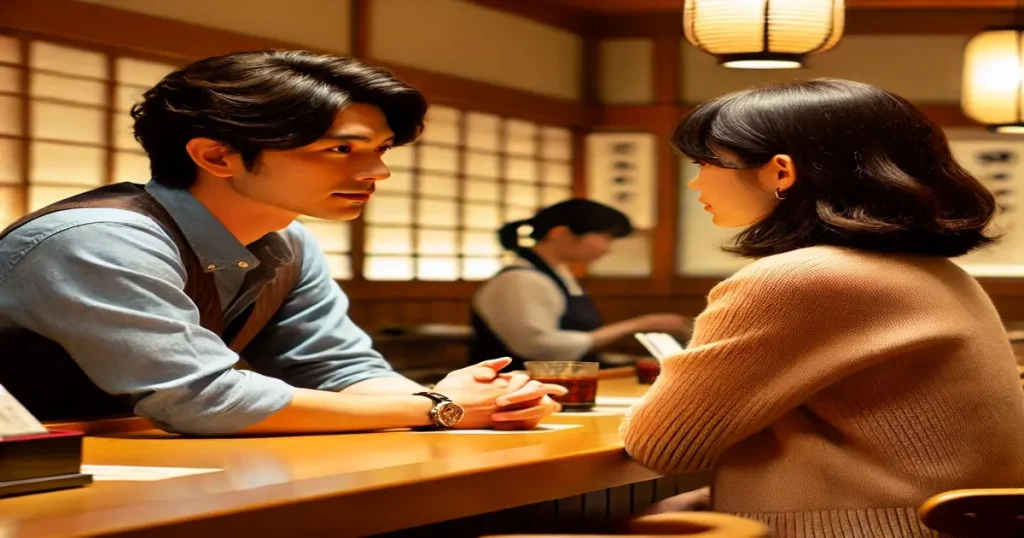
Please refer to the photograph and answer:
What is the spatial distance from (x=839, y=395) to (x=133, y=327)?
3.24ft

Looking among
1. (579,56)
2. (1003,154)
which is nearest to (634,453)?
(579,56)

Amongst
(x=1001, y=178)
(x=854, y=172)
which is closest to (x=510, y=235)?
(x=1001, y=178)

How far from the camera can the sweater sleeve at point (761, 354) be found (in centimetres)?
167

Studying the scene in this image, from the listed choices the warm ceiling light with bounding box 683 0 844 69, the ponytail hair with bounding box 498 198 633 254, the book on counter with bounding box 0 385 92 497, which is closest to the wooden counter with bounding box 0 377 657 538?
the book on counter with bounding box 0 385 92 497

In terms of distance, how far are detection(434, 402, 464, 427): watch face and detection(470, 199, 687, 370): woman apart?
3.51 m

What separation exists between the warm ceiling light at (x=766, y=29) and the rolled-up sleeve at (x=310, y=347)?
1848 millimetres

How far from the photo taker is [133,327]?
179 cm

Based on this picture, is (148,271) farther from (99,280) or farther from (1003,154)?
(1003,154)

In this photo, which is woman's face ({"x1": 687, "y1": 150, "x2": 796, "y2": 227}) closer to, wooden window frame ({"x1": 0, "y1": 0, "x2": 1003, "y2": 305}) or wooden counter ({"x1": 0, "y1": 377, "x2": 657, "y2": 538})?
wooden counter ({"x1": 0, "y1": 377, "x2": 657, "y2": 538})

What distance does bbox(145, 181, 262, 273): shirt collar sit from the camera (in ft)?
6.64

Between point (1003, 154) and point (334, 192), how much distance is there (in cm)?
776

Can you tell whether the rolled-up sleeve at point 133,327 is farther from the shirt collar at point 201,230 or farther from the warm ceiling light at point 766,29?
the warm ceiling light at point 766,29

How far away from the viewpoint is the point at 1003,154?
8820 mm

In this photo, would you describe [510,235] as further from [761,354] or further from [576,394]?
Result: [761,354]
